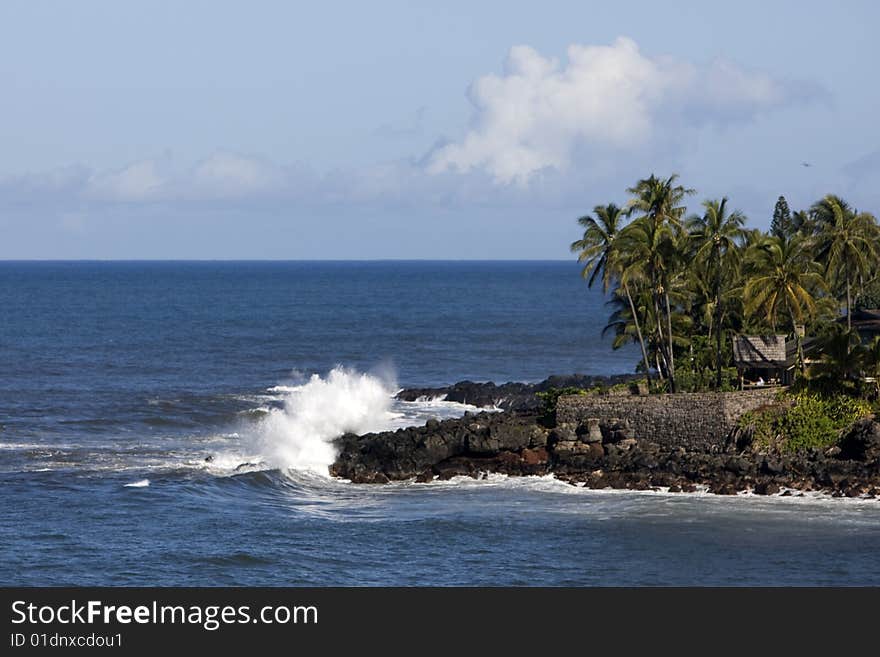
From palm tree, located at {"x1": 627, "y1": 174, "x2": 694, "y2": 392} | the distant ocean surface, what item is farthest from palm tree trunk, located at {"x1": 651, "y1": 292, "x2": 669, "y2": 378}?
the distant ocean surface

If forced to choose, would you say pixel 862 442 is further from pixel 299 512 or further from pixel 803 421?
pixel 299 512

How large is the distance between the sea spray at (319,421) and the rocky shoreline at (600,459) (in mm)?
1586

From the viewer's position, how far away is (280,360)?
9988 centimetres

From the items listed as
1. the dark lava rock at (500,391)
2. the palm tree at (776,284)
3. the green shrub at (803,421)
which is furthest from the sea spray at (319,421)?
the palm tree at (776,284)

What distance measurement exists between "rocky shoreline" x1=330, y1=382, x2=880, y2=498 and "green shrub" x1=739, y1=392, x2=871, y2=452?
48 centimetres

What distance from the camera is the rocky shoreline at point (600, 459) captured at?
151 feet

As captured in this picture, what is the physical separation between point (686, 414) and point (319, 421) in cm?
1820

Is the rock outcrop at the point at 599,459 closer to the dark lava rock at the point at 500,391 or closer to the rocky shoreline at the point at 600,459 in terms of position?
the rocky shoreline at the point at 600,459

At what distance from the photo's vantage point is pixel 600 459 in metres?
49.0

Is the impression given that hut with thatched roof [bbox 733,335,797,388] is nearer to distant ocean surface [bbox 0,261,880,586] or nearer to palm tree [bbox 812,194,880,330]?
palm tree [bbox 812,194,880,330]

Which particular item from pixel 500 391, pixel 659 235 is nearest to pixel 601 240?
pixel 659 235

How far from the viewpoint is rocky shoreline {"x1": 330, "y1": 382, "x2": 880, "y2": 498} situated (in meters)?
45.9
